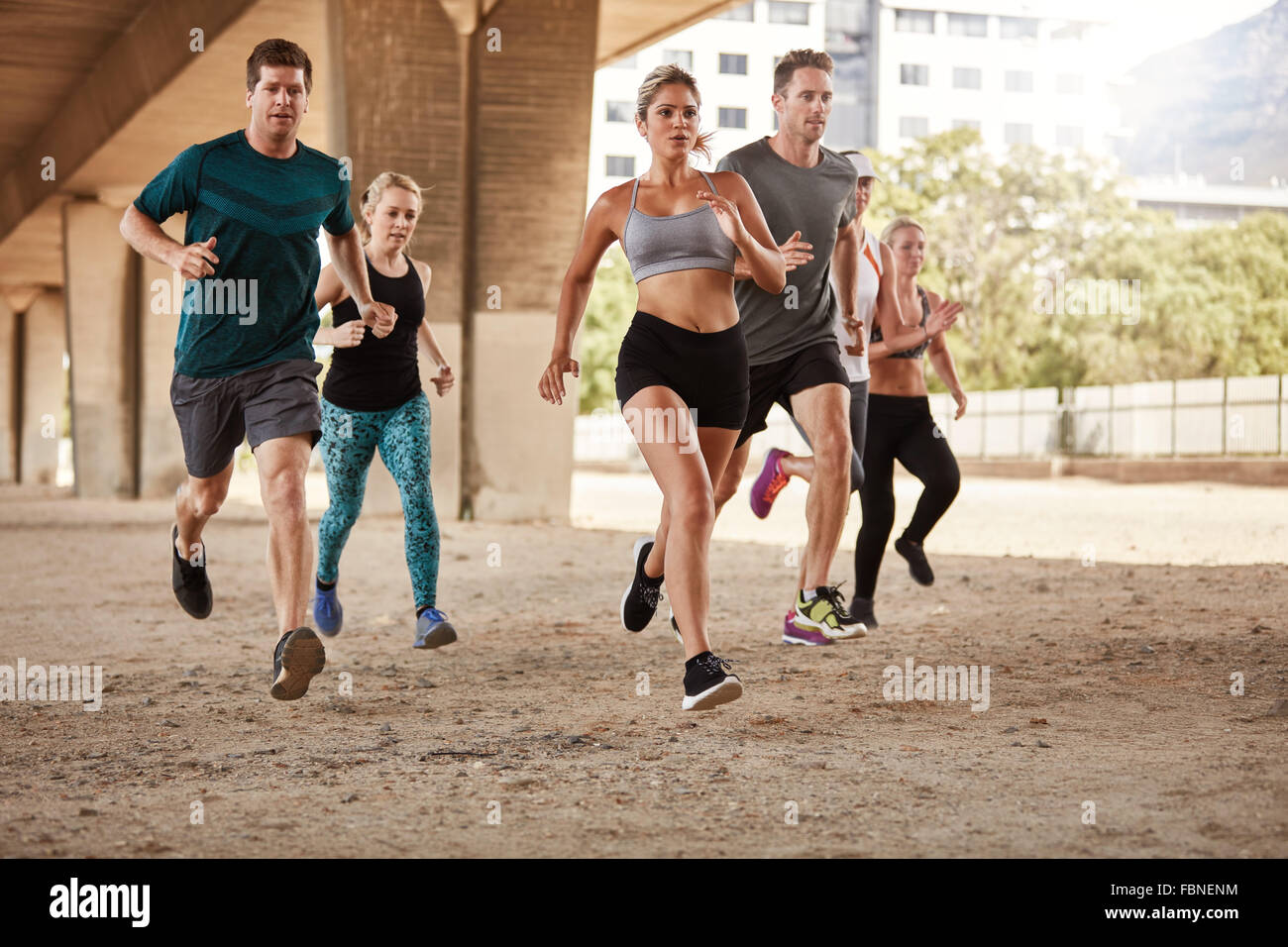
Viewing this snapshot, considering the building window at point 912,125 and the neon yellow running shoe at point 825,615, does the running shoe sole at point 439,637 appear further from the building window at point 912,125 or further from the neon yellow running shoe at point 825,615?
the building window at point 912,125

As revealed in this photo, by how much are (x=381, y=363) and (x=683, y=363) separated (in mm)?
2126

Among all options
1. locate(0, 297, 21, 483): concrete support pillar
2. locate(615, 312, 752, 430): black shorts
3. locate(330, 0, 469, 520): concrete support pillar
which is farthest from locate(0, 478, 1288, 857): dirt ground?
locate(0, 297, 21, 483): concrete support pillar

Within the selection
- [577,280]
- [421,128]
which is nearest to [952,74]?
[421,128]

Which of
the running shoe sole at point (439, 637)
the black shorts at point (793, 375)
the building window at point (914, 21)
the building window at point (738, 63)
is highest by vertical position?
the building window at point (914, 21)

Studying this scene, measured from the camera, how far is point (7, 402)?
51094mm

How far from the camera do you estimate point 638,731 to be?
484 centimetres

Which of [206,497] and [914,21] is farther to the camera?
[914,21]

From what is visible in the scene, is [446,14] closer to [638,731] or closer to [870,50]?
[638,731]

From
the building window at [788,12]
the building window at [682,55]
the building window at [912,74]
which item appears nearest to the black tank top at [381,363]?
the building window at [682,55]

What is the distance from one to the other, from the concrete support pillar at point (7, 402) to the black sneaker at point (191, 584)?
4837 centimetres

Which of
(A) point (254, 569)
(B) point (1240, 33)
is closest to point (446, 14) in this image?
(A) point (254, 569)

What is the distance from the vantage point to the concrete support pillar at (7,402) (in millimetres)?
50875

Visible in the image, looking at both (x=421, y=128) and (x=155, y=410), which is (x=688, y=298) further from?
(x=155, y=410)

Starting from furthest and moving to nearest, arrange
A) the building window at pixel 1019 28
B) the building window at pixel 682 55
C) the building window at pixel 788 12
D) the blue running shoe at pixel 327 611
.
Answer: the building window at pixel 1019 28, the building window at pixel 788 12, the building window at pixel 682 55, the blue running shoe at pixel 327 611
